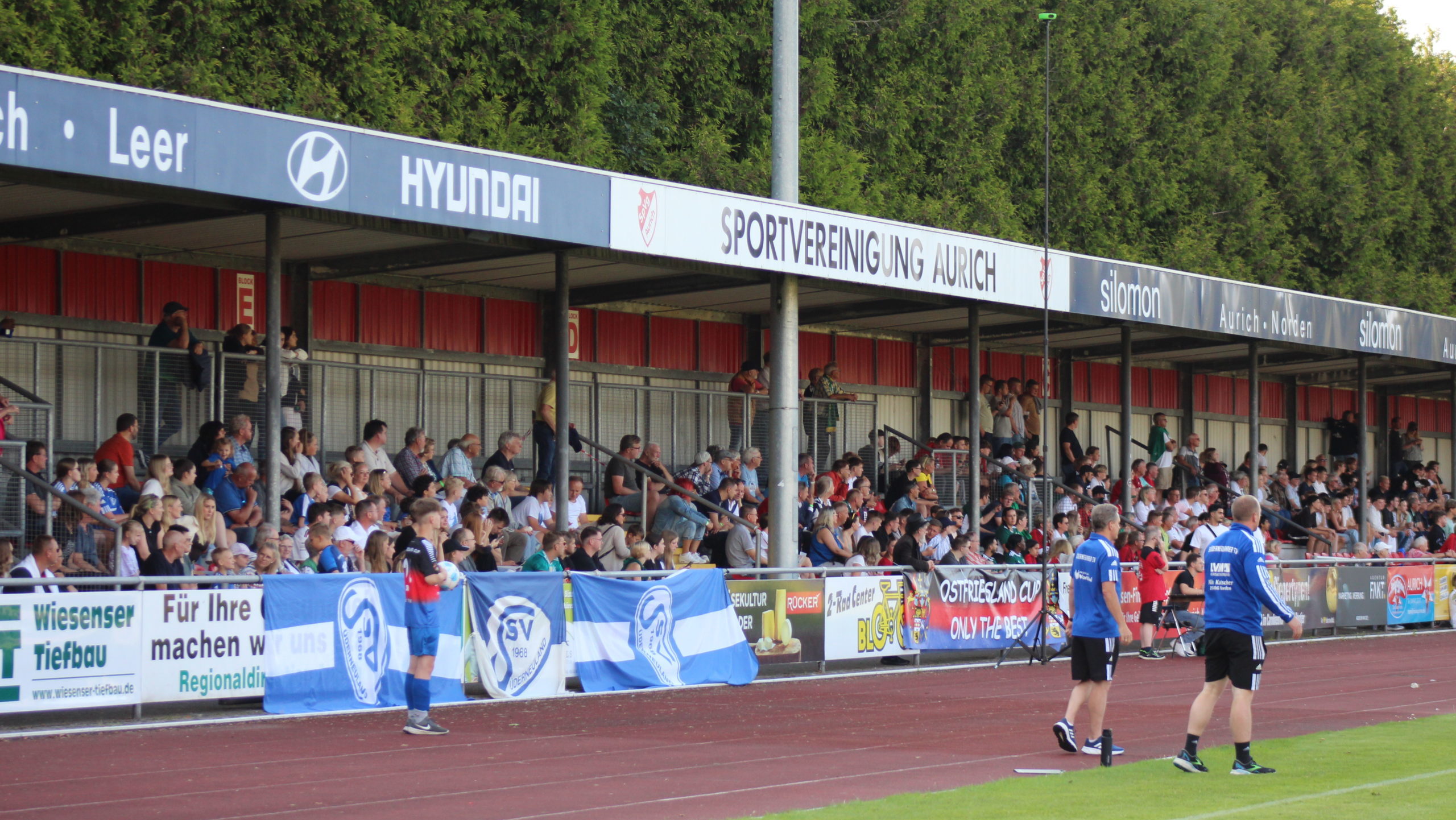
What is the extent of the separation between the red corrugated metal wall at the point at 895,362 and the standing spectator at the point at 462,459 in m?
11.5

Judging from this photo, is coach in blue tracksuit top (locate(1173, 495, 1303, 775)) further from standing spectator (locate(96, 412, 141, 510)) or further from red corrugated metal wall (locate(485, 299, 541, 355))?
red corrugated metal wall (locate(485, 299, 541, 355))

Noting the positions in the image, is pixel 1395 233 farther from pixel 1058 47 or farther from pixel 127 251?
pixel 127 251

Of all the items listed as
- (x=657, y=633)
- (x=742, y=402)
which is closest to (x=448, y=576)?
(x=657, y=633)

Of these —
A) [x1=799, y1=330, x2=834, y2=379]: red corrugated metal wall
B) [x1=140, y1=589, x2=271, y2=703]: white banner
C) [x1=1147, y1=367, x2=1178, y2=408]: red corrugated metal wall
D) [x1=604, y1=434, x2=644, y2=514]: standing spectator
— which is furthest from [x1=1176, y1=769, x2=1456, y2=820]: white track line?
[x1=1147, y1=367, x2=1178, y2=408]: red corrugated metal wall

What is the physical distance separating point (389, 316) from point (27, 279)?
493cm

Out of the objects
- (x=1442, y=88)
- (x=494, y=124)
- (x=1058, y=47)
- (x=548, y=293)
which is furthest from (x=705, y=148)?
(x=1442, y=88)

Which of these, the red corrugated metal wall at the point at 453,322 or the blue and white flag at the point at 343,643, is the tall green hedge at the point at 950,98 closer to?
the red corrugated metal wall at the point at 453,322

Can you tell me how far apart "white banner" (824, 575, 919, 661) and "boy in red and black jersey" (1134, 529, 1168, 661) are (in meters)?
3.98

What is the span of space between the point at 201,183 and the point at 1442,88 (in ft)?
181

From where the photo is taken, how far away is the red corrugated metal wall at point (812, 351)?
2825cm

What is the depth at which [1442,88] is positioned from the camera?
6022 centimetres

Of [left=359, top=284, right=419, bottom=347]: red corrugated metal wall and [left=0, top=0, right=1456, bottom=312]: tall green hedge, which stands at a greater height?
[left=0, top=0, right=1456, bottom=312]: tall green hedge

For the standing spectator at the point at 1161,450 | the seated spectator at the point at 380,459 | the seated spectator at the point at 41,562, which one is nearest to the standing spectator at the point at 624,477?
the seated spectator at the point at 380,459

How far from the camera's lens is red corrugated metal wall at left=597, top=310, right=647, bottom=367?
82.3 feet
